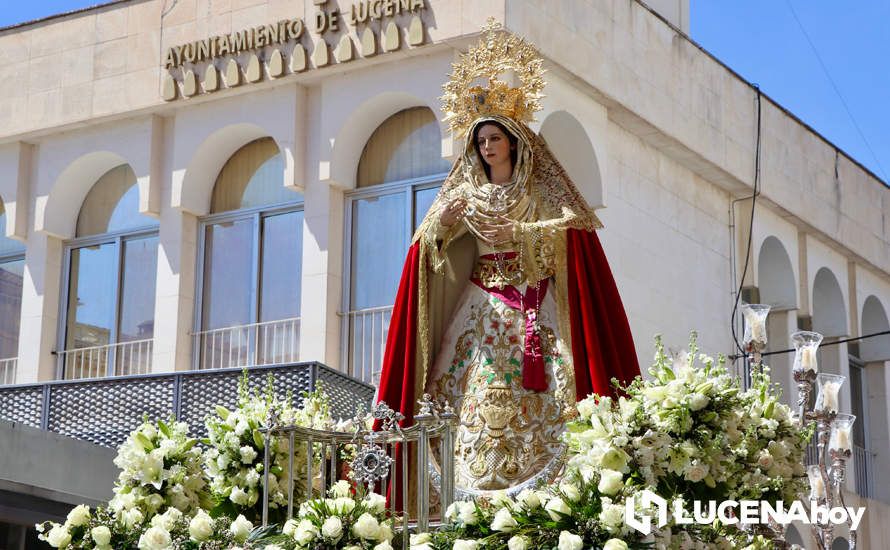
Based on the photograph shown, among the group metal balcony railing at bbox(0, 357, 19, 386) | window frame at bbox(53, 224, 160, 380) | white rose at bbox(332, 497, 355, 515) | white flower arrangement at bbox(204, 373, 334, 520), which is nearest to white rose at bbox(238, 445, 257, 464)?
white flower arrangement at bbox(204, 373, 334, 520)

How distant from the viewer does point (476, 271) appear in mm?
8953

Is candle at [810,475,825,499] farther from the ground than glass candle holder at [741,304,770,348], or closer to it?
closer to it

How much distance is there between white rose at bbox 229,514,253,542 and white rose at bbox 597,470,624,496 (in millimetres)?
1824

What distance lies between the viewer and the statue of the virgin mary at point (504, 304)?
27.6ft

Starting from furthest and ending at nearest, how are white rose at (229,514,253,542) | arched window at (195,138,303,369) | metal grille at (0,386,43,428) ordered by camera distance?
arched window at (195,138,303,369), metal grille at (0,386,43,428), white rose at (229,514,253,542)

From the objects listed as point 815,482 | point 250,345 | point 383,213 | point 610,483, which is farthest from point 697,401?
point 250,345

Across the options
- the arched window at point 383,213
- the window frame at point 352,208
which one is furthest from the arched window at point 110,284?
the arched window at point 383,213

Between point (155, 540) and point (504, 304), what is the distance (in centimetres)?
224

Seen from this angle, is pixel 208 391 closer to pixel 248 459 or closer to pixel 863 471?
pixel 248 459

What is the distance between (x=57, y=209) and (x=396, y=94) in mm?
4894

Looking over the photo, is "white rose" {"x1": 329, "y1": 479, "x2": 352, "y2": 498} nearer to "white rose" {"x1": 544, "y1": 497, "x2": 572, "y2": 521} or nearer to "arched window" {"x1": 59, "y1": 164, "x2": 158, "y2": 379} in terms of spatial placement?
"white rose" {"x1": 544, "y1": 497, "x2": 572, "y2": 521}

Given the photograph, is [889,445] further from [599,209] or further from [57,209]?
[57,209]

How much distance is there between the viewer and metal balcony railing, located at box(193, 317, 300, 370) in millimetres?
17188

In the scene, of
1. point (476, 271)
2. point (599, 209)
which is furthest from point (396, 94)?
point (476, 271)
